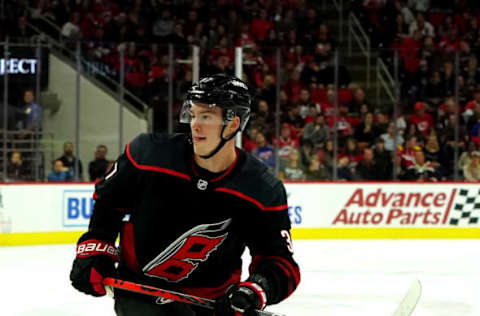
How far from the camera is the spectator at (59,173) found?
8.20 meters

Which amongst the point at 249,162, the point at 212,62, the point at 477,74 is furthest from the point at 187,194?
the point at 477,74

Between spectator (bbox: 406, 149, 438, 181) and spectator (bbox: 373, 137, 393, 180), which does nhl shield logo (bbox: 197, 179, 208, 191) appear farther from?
spectator (bbox: 406, 149, 438, 181)

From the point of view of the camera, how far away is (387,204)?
340 inches

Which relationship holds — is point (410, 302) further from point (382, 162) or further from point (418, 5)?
point (418, 5)

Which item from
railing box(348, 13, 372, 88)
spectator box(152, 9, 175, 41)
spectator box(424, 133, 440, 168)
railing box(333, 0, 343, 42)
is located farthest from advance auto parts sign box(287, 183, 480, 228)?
railing box(333, 0, 343, 42)

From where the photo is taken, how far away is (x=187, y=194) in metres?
2.33

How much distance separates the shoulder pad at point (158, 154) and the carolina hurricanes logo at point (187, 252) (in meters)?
0.16

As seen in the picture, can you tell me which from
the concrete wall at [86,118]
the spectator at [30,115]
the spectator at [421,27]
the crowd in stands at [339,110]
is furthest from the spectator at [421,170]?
the spectator at [30,115]

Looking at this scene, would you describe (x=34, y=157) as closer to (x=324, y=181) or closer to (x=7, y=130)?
(x=7, y=130)

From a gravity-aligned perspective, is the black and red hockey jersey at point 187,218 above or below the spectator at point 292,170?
above

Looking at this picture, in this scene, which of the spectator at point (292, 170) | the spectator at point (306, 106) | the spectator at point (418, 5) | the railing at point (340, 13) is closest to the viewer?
the spectator at point (292, 170)

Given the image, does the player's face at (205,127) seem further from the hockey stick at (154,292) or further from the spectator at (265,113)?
the spectator at (265,113)

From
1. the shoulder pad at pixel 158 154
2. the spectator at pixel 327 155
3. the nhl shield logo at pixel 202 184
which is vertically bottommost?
the spectator at pixel 327 155

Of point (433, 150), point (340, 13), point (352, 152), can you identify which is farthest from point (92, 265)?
point (340, 13)
